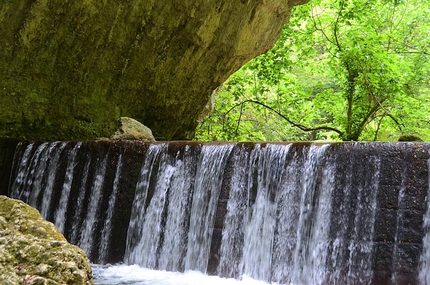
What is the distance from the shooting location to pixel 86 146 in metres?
7.29

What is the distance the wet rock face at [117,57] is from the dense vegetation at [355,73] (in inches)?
80.1

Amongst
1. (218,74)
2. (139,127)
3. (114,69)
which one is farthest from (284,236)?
(218,74)

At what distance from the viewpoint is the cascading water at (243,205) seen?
4.79 m

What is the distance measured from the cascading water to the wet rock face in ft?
4.82

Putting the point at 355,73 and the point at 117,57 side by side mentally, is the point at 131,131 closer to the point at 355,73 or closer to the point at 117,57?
the point at 117,57

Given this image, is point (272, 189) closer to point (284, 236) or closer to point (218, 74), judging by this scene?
point (284, 236)

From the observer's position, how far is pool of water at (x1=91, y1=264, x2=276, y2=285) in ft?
A: 17.1

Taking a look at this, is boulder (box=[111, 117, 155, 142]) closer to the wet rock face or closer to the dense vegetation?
the wet rock face

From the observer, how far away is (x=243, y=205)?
5766 millimetres

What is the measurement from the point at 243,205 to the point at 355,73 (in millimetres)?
7819

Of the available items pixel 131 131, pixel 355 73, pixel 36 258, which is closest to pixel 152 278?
pixel 36 258

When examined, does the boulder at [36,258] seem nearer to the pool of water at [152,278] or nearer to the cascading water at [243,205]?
the pool of water at [152,278]

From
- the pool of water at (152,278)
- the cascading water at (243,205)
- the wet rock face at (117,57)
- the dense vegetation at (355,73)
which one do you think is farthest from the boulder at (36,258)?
the dense vegetation at (355,73)

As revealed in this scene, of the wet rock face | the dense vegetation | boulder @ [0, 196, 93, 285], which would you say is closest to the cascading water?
the wet rock face
